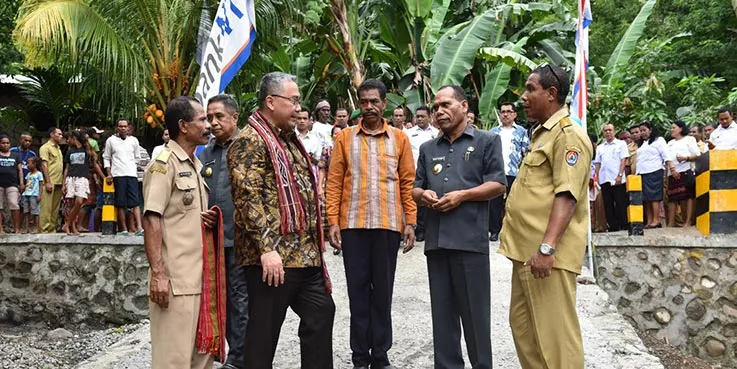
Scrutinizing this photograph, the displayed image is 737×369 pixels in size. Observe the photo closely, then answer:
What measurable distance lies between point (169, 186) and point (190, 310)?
0.66 meters

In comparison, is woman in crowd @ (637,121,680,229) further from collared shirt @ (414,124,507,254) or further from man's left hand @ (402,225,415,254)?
collared shirt @ (414,124,507,254)

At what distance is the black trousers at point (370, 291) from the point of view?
5.29m

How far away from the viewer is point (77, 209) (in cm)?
1134

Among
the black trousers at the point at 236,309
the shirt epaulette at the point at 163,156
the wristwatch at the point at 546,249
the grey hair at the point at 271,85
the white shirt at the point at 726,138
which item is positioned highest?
the white shirt at the point at 726,138

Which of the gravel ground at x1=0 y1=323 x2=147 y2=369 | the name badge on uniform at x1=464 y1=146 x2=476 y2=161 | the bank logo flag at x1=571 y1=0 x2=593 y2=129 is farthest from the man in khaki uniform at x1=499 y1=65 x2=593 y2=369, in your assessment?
the gravel ground at x1=0 y1=323 x2=147 y2=369

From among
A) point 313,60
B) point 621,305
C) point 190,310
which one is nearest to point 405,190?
point 190,310

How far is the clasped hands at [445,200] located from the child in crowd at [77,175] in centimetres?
771

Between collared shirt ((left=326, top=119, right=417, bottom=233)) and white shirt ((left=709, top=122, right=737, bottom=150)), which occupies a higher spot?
white shirt ((left=709, top=122, right=737, bottom=150))

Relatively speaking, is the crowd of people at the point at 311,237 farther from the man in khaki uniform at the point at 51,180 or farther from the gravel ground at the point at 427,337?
the man in khaki uniform at the point at 51,180

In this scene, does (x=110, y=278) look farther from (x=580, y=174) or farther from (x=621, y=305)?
(x=580, y=174)

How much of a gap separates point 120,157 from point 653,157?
7488 millimetres

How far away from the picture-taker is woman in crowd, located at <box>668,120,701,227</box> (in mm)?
11547

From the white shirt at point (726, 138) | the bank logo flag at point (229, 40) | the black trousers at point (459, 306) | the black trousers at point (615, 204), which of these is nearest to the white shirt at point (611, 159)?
the black trousers at point (615, 204)

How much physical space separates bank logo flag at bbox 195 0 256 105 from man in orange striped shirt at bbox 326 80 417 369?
2.11 meters
